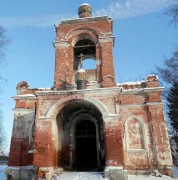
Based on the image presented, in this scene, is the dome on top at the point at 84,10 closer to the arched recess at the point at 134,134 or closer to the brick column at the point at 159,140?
the brick column at the point at 159,140

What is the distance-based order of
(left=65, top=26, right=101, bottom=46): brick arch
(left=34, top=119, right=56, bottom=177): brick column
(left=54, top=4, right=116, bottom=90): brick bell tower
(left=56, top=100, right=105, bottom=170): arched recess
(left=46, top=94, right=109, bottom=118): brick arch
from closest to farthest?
(left=34, top=119, right=56, bottom=177): brick column → (left=46, top=94, right=109, bottom=118): brick arch → (left=56, top=100, right=105, bottom=170): arched recess → (left=54, top=4, right=116, bottom=90): brick bell tower → (left=65, top=26, right=101, bottom=46): brick arch

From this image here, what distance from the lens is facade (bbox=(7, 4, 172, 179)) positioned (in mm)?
10586

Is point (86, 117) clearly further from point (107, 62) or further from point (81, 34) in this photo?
point (81, 34)

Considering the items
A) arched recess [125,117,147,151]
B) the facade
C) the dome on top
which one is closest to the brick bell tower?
the facade

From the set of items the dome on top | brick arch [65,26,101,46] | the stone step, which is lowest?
the stone step

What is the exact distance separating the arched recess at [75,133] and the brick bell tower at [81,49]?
4.28ft

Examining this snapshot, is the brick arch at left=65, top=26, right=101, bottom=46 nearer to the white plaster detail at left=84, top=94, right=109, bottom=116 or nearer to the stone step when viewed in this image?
the white plaster detail at left=84, top=94, right=109, bottom=116

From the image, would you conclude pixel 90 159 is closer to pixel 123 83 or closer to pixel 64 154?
pixel 64 154

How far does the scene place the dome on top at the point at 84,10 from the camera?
50.7 feet

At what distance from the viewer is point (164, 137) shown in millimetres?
12203

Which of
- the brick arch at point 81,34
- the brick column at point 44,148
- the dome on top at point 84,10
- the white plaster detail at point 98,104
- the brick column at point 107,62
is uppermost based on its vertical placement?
the dome on top at point 84,10

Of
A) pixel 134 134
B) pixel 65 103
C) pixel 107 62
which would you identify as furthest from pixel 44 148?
pixel 107 62

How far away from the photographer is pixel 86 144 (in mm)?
13102

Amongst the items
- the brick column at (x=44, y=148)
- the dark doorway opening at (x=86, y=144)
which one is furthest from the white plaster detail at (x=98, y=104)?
the dark doorway opening at (x=86, y=144)
